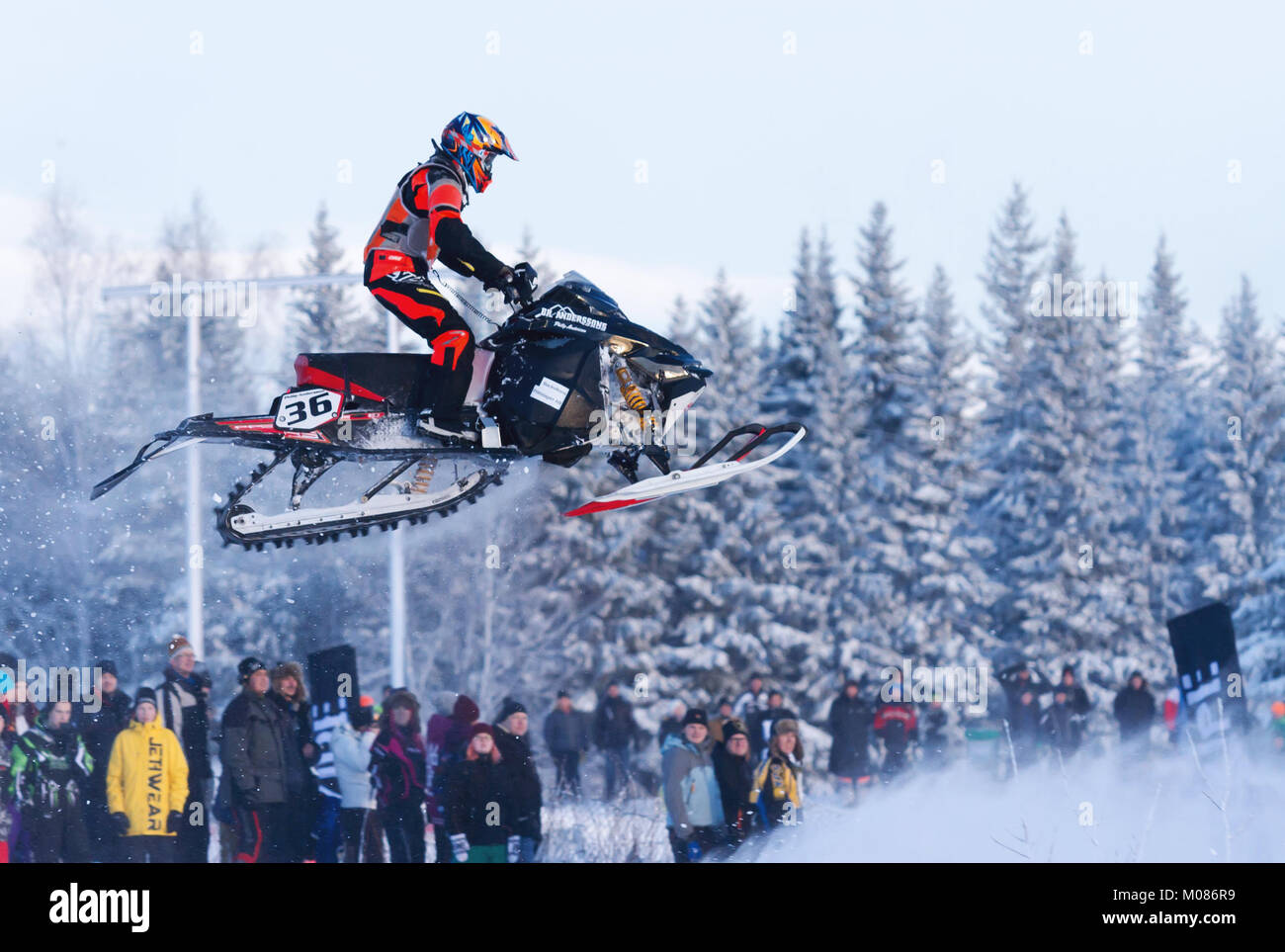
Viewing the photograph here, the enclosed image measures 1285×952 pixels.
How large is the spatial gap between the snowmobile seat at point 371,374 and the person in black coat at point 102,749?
12.9 ft

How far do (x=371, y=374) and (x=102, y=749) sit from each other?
457 centimetres

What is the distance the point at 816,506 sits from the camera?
Answer: 22875 mm

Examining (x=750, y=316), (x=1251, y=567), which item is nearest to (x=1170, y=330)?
(x=1251, y=567)

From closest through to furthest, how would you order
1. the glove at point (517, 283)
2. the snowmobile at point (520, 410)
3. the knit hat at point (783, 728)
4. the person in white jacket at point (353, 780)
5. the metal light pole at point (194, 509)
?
the glove at point (517, 283) → the snowmobile at point (520, 410) → the person in white jacket at point (353, 780) → the knit hat at point (783, 728) → the metal light pole at point (194, 509)

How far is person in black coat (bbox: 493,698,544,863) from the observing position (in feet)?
35.9

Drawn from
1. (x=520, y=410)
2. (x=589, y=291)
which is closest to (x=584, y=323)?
(x=589, y=291)

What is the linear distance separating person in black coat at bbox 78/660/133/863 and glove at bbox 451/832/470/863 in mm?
2531

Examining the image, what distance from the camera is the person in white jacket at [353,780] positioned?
11.4m

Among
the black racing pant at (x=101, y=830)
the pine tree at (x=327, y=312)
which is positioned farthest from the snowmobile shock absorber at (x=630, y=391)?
the pine tree at (x=327, y=312)

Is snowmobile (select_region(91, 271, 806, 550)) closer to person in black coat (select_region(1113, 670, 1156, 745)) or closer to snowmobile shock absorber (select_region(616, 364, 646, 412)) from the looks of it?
snowmobile shock absorber (select_region(616, 364, 646, 412))

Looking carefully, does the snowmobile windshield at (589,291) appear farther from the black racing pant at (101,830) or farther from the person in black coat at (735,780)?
the black racing pant at (101,830)

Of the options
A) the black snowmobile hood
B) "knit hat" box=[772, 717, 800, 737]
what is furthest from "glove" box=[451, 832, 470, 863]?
the black snowmobile hood

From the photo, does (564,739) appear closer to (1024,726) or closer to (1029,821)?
(1029,821)

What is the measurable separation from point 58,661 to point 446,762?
1486 centimetres
